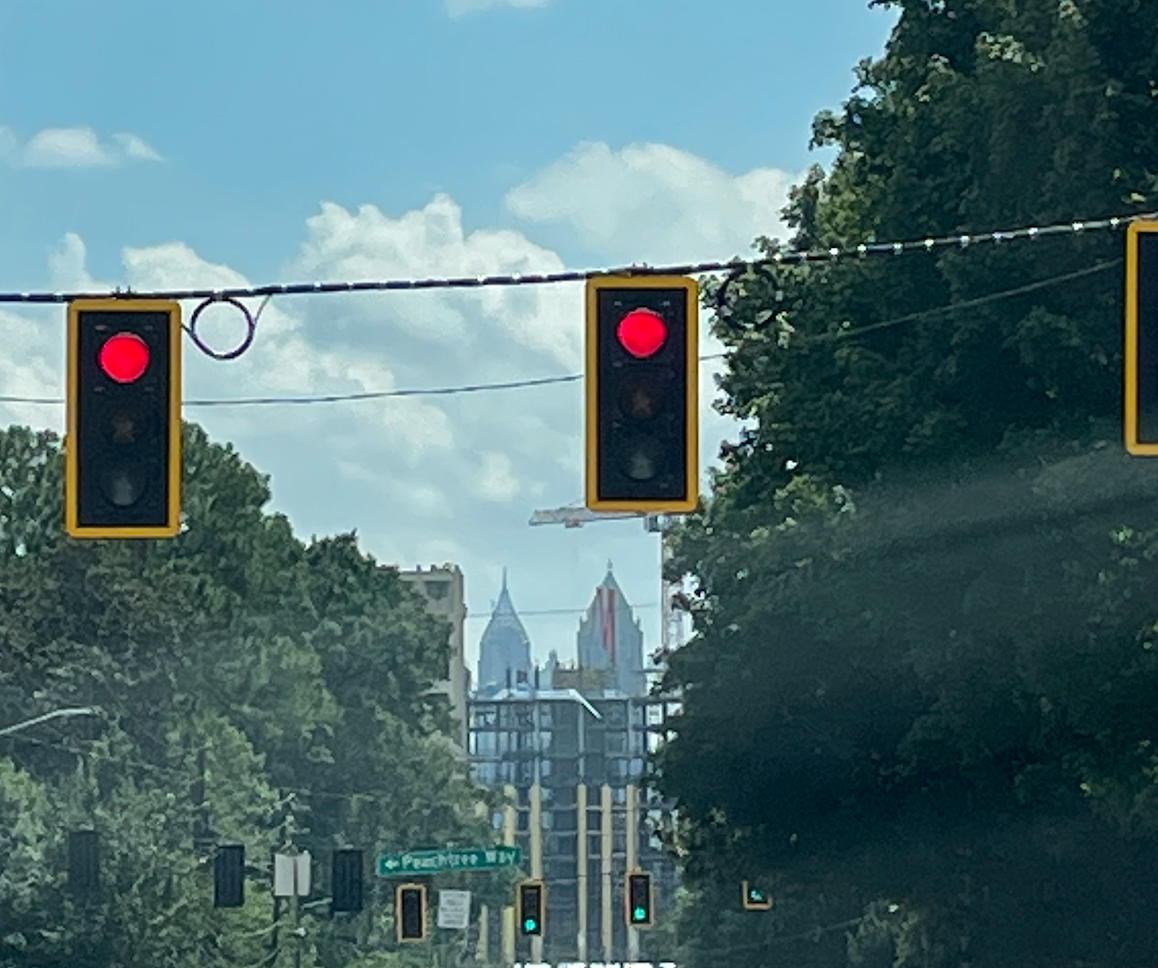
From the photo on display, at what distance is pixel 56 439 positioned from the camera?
286 ft

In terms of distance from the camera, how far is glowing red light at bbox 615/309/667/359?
1736 cm

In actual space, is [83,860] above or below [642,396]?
below

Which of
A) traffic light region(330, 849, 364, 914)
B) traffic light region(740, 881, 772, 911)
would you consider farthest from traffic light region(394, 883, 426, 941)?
traffic light region(740, 881, 772, 911)

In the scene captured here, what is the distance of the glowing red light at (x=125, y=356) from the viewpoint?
1747 cm

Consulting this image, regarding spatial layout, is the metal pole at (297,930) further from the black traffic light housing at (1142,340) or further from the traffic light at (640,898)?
the black traffic light housing at (1142,340)

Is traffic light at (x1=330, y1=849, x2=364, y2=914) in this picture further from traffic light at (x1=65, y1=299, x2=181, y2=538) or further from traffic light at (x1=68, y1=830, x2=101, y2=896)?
traffic light at (x1=65, y1=299, x2=181, y2=538)

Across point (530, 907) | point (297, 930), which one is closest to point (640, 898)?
point (530, 907)

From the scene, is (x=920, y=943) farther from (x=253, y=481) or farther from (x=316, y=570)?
(x=316, y=570)

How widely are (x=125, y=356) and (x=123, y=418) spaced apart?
15.9 inches

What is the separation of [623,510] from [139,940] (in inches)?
2176

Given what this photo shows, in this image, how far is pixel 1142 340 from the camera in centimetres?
1748

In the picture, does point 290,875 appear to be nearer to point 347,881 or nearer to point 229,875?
point 347,881

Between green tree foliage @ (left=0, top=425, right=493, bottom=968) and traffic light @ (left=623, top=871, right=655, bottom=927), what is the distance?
44.9 feet

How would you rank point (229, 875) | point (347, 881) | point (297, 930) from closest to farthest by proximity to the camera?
point (229, 875), point (347, 881), point (297, 930)
